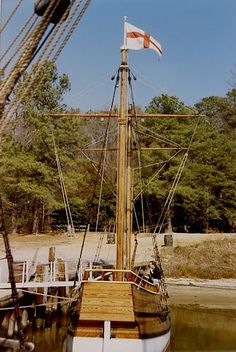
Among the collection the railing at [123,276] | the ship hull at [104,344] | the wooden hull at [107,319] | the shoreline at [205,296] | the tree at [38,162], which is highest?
the tree at [38,162]

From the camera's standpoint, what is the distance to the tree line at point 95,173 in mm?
37469

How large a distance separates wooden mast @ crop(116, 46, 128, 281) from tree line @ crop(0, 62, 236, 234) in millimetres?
21695

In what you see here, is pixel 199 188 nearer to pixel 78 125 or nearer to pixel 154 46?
pixel 78 125

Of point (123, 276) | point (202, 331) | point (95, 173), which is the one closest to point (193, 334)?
point (202, 331)

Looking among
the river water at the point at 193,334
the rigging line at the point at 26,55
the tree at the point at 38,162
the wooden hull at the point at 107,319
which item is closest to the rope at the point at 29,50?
the rigging line at the point at 26,55

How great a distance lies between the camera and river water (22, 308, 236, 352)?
15.4m

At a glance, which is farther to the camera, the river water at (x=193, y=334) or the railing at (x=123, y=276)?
the river water at (x=193, y=334)

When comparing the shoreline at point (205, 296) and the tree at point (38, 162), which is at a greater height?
the tree at point (38, 162)

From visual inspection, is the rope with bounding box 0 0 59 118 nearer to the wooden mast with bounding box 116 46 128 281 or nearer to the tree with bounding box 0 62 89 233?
the wooden mast with bounding box 116 46 128 281

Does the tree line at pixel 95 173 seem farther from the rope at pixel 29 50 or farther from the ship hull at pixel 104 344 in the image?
the rope at pixel 29 50

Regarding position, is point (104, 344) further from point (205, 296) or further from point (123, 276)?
point (205, 296)

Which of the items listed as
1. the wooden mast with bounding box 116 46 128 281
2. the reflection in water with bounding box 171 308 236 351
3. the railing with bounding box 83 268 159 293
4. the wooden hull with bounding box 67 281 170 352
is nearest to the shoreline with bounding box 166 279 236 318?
the reflection in water with bounding box 171 308 236 351

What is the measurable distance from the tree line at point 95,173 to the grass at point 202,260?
6542mm

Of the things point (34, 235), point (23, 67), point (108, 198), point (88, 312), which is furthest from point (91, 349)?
point (108, 198)
